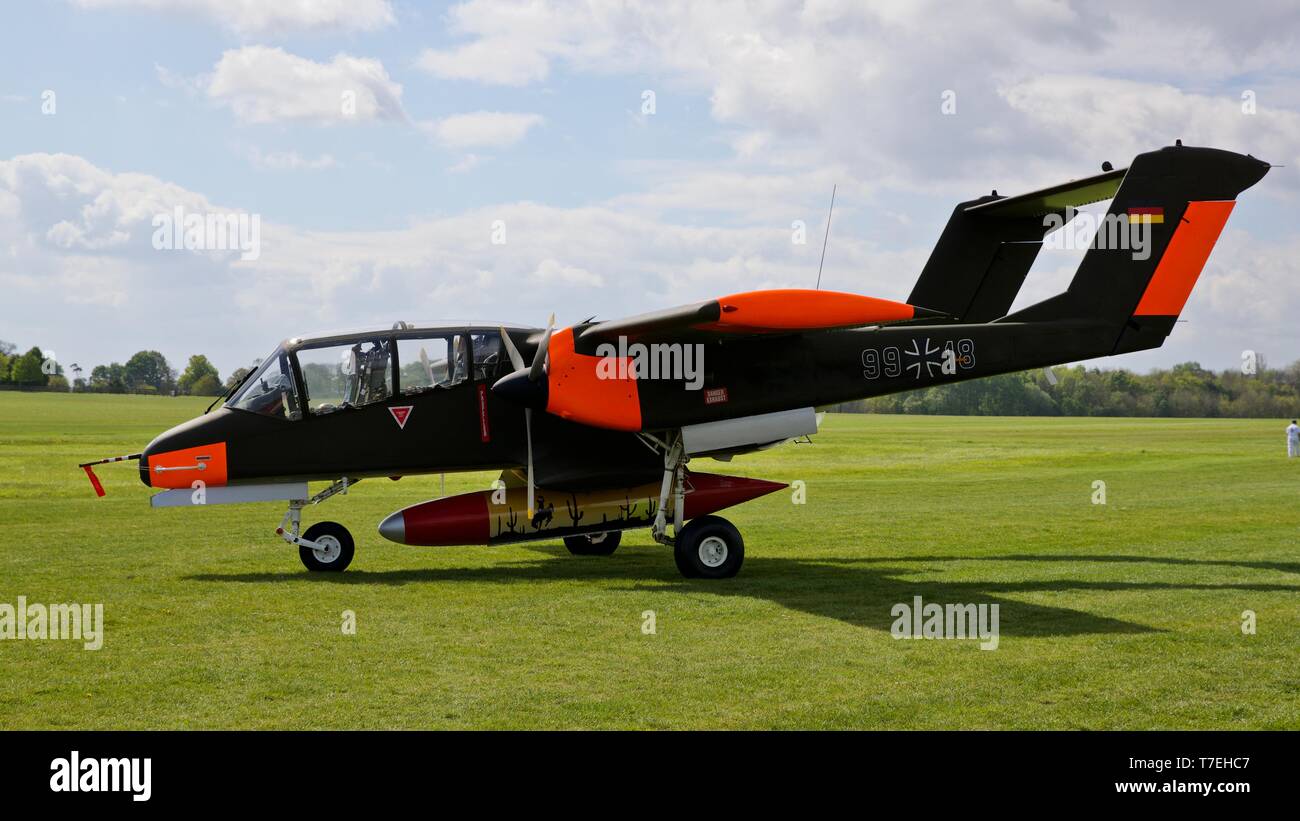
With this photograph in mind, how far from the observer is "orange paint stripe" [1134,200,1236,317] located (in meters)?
16.4

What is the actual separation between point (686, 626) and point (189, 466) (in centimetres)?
774

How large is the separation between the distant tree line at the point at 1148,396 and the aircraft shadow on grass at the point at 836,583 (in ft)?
378

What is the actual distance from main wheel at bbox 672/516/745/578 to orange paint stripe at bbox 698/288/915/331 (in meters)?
2.88

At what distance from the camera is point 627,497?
16.7 meters

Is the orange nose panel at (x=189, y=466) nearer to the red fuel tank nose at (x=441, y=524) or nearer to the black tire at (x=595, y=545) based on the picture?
the red fuel tank nose at (x=441, y=524)

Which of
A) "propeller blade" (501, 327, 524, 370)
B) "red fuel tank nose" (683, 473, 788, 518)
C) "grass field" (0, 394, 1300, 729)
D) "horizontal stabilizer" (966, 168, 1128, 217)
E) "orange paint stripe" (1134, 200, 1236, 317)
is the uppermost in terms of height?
"horizontal stabilizer" (966, 168, 1128, 217)

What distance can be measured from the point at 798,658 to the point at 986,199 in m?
13.8

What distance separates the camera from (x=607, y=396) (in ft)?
49.3

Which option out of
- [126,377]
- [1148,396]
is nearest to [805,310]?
[1148,396]

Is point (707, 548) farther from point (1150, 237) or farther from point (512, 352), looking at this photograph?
point (1150, 237)

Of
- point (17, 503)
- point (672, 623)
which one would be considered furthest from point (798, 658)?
point (17, 503)

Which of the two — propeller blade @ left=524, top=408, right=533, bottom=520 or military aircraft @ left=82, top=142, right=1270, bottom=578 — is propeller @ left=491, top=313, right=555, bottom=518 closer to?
military aircraft @ left=82, top=142, right=1270, bottom=578

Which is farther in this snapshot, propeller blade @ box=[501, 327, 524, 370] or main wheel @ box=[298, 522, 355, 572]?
main wheel @ box=[298, 522, 355, 572]

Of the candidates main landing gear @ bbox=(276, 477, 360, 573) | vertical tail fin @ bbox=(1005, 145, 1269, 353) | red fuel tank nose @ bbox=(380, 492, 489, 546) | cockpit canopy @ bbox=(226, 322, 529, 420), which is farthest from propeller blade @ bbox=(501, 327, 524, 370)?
vertical tail fin @ bbox=(1005, 145, 1269, 353)
